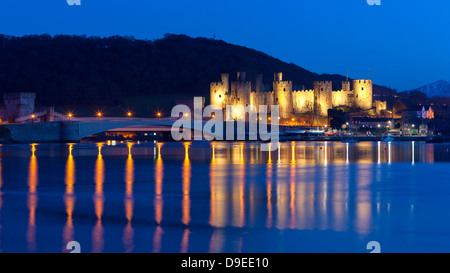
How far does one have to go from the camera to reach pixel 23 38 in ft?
330

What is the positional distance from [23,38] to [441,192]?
3805 inches

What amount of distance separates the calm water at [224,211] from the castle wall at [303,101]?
158ft

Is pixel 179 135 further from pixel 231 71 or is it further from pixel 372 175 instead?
pixel 231 71

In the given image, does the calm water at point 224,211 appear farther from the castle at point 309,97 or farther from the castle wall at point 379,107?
the castle wall at point 379,107

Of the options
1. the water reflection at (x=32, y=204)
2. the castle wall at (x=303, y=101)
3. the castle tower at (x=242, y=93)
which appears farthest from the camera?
the castle tower at (x=242, y=93)

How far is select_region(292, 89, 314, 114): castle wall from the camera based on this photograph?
66.2m

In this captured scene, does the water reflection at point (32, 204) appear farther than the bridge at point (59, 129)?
No

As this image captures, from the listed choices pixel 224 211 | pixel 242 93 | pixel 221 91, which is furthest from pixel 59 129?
pixel 224 211

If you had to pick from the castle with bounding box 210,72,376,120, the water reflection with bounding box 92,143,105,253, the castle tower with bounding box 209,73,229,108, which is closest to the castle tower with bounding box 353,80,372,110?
the castle with bounding box 210,72,376,120

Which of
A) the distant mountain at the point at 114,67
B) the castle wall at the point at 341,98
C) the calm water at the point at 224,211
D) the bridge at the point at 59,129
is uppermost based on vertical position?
the distant mountain at the point at 114,67

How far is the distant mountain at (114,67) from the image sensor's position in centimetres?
8519

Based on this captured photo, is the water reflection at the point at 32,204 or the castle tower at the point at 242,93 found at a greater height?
the castle tower at the point at 242,93

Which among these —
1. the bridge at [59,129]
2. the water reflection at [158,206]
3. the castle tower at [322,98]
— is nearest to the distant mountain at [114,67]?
the castle tower at [322,98]
